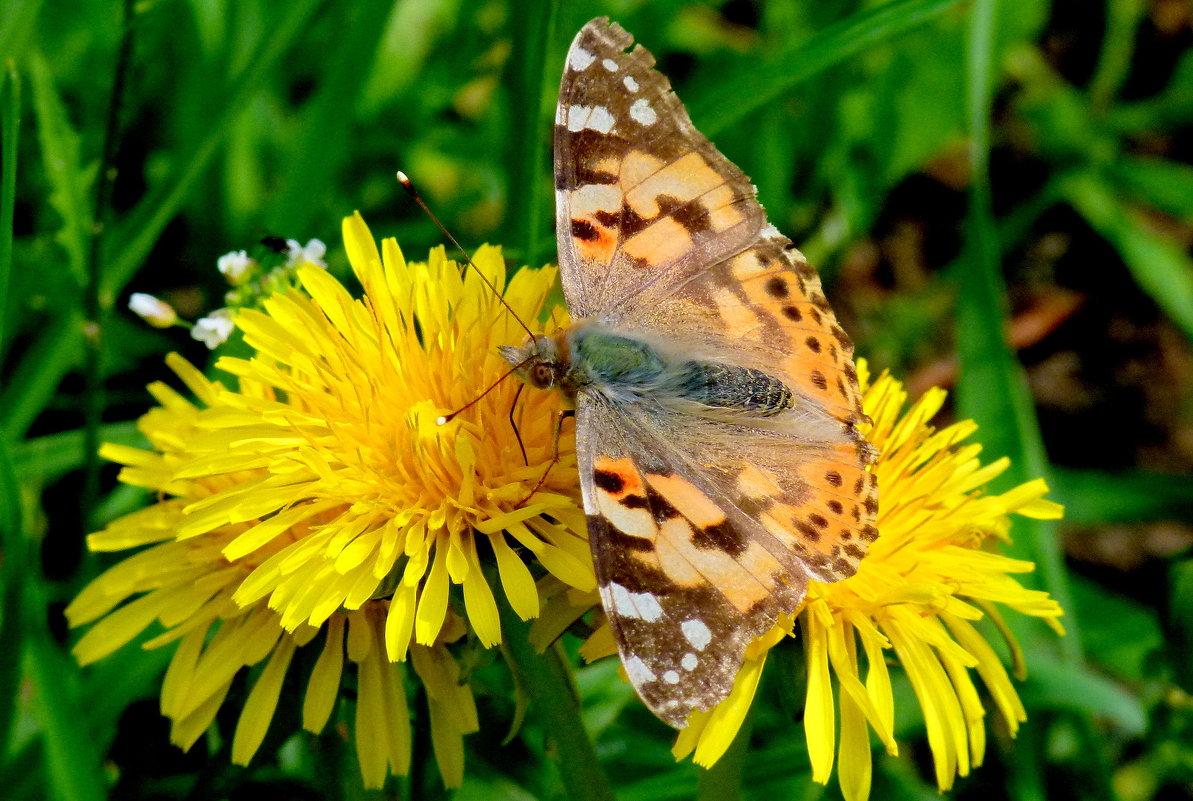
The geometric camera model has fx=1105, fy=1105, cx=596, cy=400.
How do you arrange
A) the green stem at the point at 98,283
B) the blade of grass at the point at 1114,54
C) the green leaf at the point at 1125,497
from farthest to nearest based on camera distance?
1. the blade of grass at the point at 1114,54
2. the green leaf at the point at 1125,497
3. the green stem at the point at 98,283

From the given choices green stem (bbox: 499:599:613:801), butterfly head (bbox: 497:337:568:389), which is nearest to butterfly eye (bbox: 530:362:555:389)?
butterfly head (bbox: 497:337:568:389)

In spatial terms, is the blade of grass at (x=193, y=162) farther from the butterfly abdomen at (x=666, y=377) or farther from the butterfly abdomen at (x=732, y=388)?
the butterfly abdomen at (x=732, y=388)

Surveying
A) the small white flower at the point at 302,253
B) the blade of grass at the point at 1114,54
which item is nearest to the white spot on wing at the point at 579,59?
the small white flower at the point at 302,253

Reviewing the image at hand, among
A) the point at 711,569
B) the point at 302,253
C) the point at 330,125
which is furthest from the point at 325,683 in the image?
the point at 330,125

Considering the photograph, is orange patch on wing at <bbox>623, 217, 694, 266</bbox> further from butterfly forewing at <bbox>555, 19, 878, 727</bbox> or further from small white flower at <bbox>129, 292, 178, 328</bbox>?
small white flower at <bbox>129, 292, 178, 328</bbox>

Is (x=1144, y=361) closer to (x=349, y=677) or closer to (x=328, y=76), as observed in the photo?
(x=328, y=76)

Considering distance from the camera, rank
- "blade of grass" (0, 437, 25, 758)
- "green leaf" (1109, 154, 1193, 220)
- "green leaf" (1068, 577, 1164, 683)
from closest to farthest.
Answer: "blade of grass" (0, 437, 25, 758) → "green leaf" (1068, 577, 1164, 683) → "green leaf" (1109, 154, 1193, 220)

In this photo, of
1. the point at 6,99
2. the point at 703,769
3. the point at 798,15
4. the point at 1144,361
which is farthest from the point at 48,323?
the point at 1144,361
